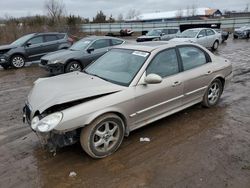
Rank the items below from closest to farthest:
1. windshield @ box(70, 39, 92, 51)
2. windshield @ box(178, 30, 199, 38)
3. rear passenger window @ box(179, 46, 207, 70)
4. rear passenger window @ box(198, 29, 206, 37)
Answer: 1. rear passenger window @ box(179, 46, 207, 70)
2. windshield @ box(70, 39, 92, 51)
3. windshield @ box(178, 30, 199, 38)
4. rear passenger window @ box(198, 29, 206, 37)

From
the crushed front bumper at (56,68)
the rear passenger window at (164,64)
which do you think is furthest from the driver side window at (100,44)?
the rear passenger window at (164,64)

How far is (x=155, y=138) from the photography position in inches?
180

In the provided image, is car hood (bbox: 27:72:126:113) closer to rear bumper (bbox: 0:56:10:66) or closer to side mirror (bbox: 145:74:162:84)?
side mirror (bbox: 145:74:162:84)

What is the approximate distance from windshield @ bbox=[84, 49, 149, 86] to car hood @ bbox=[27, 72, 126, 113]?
7.8 inches

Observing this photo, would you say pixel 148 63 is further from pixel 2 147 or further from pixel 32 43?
pixel 32 43

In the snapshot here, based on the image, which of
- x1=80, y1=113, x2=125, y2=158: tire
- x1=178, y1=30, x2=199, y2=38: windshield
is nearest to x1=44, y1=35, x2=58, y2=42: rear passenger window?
x1=178, y1=30, x2=199, y2=38: windshield

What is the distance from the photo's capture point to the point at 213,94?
235 inches

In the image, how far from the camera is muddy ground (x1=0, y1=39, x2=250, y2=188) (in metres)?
3.42

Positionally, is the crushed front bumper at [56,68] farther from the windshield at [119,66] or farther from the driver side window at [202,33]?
the driver side window at [202,33]

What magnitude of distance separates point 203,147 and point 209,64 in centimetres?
221

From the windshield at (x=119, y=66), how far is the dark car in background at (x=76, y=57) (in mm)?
4452

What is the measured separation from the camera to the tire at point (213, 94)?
578 cm

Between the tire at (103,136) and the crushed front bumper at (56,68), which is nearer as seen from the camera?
the tire at (103,136)

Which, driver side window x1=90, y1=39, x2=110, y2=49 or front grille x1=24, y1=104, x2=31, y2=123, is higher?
driver side window x1=90, y1=39, x2=110, y2=49
